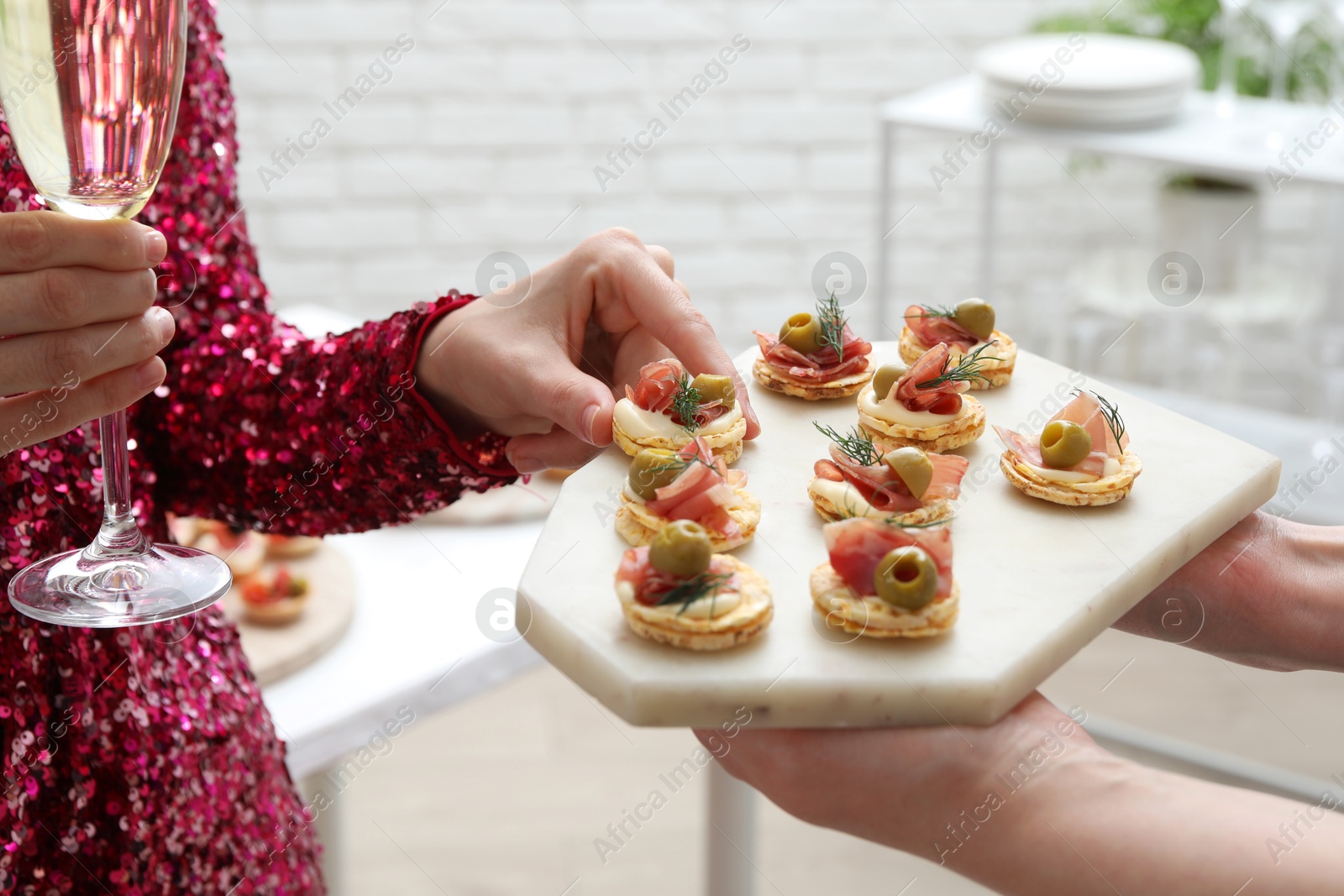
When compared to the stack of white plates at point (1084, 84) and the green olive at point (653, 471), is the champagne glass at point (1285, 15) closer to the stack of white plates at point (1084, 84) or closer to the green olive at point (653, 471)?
the stack of white plates at point (1084, 84)

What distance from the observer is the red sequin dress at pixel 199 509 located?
36.7 inches

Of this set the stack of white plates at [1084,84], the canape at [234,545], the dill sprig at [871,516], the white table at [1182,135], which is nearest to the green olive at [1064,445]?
the dill sprig at [871,516]

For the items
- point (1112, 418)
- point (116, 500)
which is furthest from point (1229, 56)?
point (116, 500)

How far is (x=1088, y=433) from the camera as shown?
1018 mm

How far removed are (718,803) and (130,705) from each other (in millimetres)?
861

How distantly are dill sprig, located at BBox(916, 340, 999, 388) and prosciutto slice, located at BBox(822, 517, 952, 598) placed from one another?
0.81ft

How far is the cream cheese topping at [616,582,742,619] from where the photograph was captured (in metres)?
0.80

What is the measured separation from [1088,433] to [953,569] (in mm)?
191

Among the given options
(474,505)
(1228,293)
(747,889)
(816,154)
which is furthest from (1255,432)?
(474,505)

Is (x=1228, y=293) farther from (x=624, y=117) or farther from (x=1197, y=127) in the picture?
(x=624, y=117)

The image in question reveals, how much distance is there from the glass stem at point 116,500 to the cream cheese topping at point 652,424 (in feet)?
1.17

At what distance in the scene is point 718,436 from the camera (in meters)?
1.02

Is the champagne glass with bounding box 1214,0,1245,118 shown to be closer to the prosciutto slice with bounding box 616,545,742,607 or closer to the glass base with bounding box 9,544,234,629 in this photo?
the prosciutto slice with bounding box 616,545,742,607

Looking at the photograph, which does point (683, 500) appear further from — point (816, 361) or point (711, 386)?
point (816, 361)
